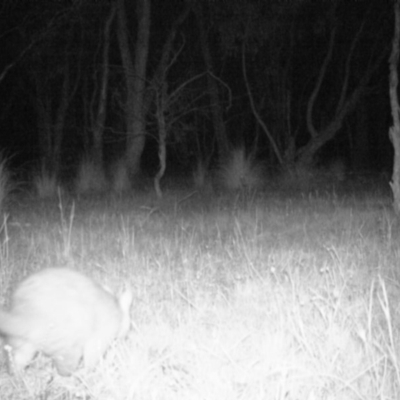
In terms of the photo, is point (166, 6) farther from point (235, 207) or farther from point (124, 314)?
point (124, 314)

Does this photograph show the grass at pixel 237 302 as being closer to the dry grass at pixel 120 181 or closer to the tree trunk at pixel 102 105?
the dry grass at pixel 120 181

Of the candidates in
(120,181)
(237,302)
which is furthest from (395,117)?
(120,181)

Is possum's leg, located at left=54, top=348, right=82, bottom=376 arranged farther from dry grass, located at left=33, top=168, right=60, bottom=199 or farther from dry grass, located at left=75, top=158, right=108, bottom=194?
dry grass, located at left=75, top=158, right=108, bottom=194

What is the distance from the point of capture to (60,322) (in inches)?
141

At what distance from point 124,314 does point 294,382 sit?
989 mm

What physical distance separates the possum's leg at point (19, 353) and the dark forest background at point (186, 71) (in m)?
9.21

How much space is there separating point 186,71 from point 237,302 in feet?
62.5

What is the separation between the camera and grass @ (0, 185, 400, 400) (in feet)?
11.9

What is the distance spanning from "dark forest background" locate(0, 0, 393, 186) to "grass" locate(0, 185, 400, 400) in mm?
4379

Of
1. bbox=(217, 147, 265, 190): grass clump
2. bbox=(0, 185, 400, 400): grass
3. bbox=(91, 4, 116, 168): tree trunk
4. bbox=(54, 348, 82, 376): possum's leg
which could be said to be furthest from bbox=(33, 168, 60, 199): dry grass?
bbox=(54, 348, 82, 376): possum's leg

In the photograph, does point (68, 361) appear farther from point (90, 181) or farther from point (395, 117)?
point (90, 181)

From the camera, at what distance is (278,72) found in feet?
73.0

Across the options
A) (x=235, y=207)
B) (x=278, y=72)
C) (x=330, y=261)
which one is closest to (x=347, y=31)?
(x=278, y=72)

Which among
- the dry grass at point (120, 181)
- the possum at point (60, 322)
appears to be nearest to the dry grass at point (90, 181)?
the dry grass at point (120, 181)
